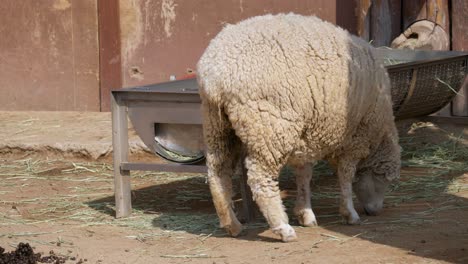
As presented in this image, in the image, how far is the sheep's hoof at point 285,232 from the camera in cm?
646

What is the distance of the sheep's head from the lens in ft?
23.5

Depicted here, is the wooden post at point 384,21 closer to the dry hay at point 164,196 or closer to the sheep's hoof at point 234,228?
the dry hay at point 164,196

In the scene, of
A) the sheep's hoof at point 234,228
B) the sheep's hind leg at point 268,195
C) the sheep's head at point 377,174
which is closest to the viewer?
the sheep's hind leg at point 268,195

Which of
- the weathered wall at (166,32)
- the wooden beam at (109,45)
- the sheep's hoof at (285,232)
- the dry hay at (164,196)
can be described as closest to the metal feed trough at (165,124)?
the dry hay at (164,196)

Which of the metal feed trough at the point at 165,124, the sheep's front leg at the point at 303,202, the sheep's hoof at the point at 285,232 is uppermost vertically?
the metal feed trough at the point at 165,124

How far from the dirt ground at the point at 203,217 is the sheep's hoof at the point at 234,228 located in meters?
0.06

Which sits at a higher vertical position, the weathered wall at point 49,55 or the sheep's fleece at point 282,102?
the weathered wall at point 49,55

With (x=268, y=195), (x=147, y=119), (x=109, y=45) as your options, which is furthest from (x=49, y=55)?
(x=268, y=195)

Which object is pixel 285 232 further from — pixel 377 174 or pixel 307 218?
pixel 377 174

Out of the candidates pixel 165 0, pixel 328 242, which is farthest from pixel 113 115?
pixel 165 0

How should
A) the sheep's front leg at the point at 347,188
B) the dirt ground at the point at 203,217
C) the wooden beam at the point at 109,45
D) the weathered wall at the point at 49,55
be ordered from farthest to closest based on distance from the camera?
1. the weathered wall at the point at 49,55
2. the wooden beam at the point at 109,45
3. the sheep's front leg at the point at 347,188
4. the dirt ground at the point at 203,217

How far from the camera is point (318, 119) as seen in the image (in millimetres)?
6426

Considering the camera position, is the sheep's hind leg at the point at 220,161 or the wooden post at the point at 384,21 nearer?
the sheep's hind leg at the point at 220,161

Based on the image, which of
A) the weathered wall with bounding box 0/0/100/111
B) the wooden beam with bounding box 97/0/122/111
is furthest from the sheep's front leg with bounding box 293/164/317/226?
the weathered wall with bounding box 0/0/100/111
